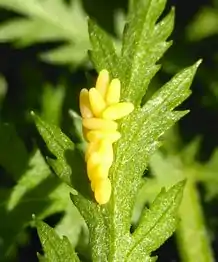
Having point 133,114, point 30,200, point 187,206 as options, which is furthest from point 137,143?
point 187,206

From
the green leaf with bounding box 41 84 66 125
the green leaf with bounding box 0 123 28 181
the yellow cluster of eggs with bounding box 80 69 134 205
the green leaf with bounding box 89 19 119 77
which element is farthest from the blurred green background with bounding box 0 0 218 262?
the yellow cluster of eggs with bounding box 80 69 134 205

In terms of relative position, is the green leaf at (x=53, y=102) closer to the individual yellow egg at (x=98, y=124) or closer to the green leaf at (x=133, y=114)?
the green leaf at (x=133, y=114)

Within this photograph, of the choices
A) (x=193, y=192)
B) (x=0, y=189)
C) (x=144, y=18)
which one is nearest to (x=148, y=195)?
(x=193, y=192)

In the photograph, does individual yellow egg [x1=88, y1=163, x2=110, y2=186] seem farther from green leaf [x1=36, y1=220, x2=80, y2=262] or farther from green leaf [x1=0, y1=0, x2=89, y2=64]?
green leaf [x1=0, y1=0, x2=89, y2=64]

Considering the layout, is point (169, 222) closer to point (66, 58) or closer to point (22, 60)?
point (66, 58)

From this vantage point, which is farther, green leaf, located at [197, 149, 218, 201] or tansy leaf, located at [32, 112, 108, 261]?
green leaf, located at [197, 149, 218, 201]

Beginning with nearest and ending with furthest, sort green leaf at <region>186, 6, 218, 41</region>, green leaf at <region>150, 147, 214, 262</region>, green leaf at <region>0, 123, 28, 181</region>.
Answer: green leaf at <region>0, 123, 28, 181</region>, green leaf at <region>150, 147, 214, 262</region>, green leaf at <region>186, 6, 218, 41</region>
